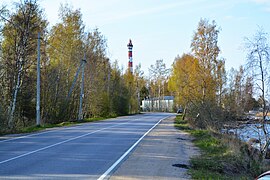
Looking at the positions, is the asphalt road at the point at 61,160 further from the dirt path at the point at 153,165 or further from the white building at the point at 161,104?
the white building at the point at 161,104

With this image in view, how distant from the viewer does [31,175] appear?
362 inches

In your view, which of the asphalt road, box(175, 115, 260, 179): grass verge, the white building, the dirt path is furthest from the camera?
the white building

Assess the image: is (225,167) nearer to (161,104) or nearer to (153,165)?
(153,165)

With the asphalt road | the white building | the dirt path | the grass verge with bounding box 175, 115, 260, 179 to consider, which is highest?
the white building

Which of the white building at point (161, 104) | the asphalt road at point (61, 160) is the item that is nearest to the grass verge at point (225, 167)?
the asphalt road at point (61, 160)

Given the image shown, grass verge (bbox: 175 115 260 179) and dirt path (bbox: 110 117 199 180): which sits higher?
dirt path (bbox: 110 117 199 180)

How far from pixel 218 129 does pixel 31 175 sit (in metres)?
20.1

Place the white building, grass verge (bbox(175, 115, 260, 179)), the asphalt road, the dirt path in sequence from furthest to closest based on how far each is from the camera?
the white building, grass verge (bbox(175, 115, 260, 179)), the dirt path, the asphalt road

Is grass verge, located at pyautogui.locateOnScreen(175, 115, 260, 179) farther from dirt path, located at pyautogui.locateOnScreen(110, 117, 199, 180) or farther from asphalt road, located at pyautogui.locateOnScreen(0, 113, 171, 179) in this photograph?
asphalt road, located at pyautogui.locateOnScreen(0, 113, 171, 179)

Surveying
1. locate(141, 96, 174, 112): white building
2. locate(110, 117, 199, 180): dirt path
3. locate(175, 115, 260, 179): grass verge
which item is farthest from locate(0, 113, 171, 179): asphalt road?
locate(141, 96, 174, 112): white building

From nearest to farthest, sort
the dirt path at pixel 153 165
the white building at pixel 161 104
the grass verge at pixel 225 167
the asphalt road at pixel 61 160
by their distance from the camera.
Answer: the asphalt road at pixel 61 160, the dirt path at pixel 153 165, the grass verge at pixel 225 167, the white building at pixel 161 104

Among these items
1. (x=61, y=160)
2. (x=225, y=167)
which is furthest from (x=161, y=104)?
(x=61, y=160)

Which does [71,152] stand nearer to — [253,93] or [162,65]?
[253,93]

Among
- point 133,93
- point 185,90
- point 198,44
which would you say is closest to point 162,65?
point 133,93
